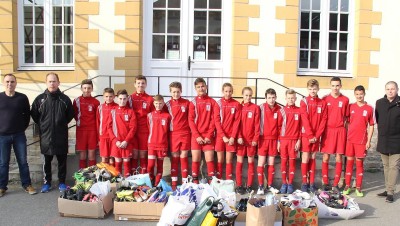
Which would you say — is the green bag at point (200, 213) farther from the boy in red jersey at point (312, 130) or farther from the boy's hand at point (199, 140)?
the boy in red jersey at point (312, 130)

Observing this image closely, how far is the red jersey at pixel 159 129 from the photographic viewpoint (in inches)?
258

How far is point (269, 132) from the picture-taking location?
665cm

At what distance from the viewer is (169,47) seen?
30.6 feet

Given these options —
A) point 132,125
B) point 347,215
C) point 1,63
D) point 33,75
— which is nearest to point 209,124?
point 132,125

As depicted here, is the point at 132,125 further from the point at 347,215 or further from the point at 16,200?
the point at 347,215

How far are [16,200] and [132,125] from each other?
2.00m

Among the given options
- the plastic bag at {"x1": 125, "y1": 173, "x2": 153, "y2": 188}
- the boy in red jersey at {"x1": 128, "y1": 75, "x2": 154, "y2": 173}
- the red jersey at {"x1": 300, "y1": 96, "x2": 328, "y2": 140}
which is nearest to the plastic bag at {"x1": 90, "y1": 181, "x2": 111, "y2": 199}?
the plastic bag at {"x1": 125, "y1": 173, "x2": 153, "y2": 188}

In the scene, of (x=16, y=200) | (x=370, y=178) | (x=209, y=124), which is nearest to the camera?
(x=16, y=200)

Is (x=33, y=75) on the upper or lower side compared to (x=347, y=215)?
upper

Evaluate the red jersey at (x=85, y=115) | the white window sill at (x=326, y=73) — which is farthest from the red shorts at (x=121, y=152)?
the white window sill at (x=326, y=73)

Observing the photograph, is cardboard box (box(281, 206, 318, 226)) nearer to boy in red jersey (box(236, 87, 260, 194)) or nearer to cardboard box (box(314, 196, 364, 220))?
cardboard box (box(314, 196, 364, 220))

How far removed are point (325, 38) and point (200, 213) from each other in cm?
609

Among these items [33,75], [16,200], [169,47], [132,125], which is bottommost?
[16,200]

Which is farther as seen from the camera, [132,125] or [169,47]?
[169,47]
